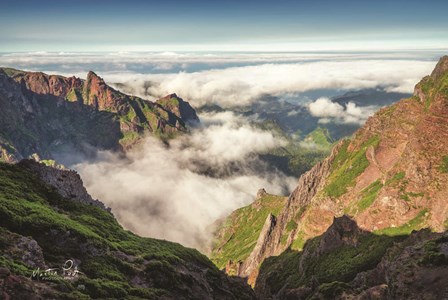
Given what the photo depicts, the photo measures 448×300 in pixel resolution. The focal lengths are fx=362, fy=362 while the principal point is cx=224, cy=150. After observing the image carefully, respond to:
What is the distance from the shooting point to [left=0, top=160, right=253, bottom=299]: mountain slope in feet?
156

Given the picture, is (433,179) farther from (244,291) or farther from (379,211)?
(244,291)

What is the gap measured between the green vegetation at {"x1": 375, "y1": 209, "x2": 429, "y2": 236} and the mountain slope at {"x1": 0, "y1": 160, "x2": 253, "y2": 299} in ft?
321

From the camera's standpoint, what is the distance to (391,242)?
537 feet

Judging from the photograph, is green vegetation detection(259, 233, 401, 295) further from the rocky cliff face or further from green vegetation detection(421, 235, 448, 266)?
green vegetation detection(421, 235, 448, 266)

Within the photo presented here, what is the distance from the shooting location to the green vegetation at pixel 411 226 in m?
171

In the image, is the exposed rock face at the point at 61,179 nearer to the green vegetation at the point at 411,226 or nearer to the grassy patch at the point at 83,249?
the grassy patch at the point at 83,249

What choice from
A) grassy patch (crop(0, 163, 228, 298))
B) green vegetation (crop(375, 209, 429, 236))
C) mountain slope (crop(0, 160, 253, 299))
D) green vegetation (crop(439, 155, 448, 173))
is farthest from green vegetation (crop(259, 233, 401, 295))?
grassy patch (crop(0, 163, 228, 298))

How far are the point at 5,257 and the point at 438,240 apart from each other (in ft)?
263

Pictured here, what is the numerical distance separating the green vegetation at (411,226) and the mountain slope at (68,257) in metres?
97.8

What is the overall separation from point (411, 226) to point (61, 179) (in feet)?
513

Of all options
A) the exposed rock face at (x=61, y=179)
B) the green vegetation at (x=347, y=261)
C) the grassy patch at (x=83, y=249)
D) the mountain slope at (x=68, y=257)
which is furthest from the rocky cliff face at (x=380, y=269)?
the exposed rock face at (x=61, y=179)

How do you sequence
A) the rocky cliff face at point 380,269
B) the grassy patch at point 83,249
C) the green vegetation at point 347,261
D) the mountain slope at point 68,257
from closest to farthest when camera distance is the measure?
1. the mountain slope at point 68,257
2. the grassy patch at point 83,249
3. the rocky cliff face at point 380,269
4. the green vegetation at point 347,261

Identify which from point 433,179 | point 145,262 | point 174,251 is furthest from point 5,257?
point 433,179

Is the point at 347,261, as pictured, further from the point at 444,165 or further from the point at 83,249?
the point at 83,249
